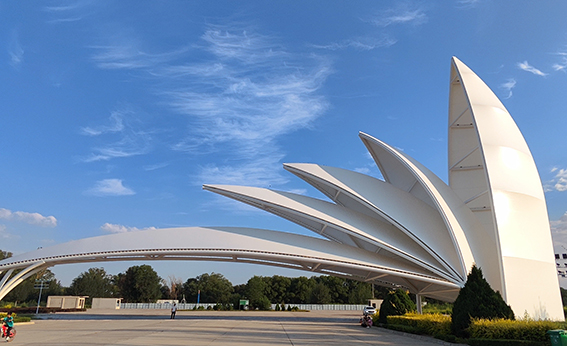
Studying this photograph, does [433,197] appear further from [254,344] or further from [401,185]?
[254,344]

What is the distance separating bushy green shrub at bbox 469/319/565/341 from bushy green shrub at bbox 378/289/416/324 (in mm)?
8607

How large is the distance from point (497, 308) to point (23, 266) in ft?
77.1

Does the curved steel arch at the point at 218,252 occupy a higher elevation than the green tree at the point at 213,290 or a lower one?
higher

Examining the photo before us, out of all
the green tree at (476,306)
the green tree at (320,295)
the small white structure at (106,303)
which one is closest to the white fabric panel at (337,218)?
the green tree at (476,306)

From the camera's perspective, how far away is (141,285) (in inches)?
2461

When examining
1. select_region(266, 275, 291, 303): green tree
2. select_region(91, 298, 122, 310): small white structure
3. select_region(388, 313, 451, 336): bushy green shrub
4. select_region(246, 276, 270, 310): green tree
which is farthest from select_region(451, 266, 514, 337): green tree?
select_region(266, 275, 291, 303): green tree

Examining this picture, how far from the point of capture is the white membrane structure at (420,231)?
62.6 feet

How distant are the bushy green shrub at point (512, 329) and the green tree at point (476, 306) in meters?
0.63

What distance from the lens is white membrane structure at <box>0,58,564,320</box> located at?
752 inches

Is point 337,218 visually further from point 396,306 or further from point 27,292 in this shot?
point 27,292

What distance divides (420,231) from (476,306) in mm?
7652

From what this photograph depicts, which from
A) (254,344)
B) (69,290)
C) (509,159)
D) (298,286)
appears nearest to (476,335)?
(254,344)

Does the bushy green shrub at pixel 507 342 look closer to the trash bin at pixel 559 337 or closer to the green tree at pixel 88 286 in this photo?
the trash bin at pixel 559 337

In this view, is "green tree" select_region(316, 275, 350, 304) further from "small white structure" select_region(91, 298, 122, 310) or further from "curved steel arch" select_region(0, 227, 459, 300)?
"curved steel arch" select_region(0, 227, 459, 300)
